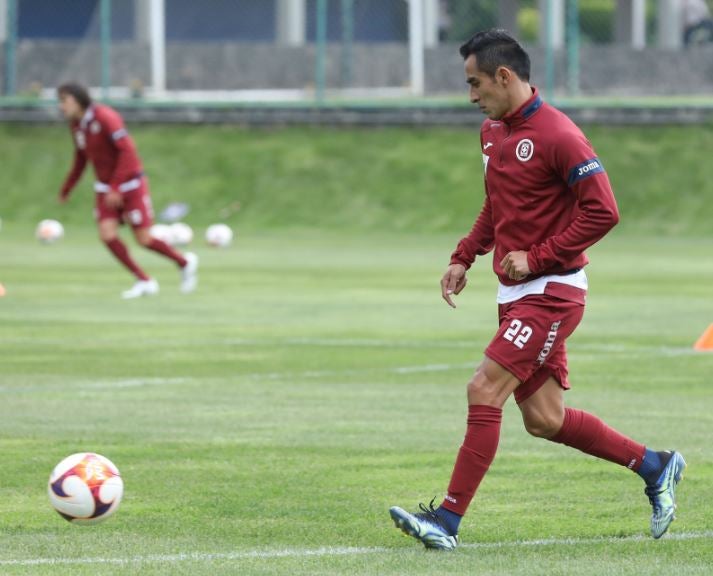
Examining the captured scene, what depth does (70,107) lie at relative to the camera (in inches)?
784

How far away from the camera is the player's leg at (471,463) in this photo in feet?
23.3

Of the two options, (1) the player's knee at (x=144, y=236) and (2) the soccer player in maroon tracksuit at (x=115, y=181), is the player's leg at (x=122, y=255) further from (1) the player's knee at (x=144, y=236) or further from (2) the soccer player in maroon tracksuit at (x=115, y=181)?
(1) the player's knee at (x=144, y=236)

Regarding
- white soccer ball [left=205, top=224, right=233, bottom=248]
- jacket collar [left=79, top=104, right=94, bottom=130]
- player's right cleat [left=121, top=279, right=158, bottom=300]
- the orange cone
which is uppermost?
jacket collar [left=79, top=104, right=94, bottom=130]

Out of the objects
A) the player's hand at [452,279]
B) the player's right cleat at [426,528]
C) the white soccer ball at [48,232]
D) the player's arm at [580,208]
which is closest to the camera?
the player's right cleat at [426,528]

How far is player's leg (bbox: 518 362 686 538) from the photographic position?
293 inches

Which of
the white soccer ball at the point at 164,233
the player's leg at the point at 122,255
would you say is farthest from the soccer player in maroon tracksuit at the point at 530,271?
the white soccer ball at the point at 164,233

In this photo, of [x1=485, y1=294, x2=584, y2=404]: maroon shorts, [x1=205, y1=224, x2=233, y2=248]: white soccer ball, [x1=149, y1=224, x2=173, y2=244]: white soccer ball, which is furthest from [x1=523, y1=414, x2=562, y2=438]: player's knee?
[x1=205, y1=224, x2=233, y2=248]: white soccer ball

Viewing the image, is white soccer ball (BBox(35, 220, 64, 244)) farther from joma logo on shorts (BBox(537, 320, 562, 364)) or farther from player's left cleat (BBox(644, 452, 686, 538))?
joma logo on shorts (BBox(537, 320, 562, 364))

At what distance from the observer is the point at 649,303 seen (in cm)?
1881

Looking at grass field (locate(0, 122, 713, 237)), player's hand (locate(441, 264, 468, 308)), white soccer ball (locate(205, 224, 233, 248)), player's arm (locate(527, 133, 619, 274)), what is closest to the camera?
player's arm (locate(527, 133, 619, 274))

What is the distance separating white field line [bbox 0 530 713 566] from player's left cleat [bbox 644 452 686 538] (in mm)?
66

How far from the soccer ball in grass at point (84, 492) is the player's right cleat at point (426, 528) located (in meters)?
1.21

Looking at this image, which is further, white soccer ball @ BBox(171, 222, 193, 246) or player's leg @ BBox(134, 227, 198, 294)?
white soccer ball @ BBox(171, 222, 193, 246)

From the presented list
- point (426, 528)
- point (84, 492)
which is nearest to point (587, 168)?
point (426, 528)
